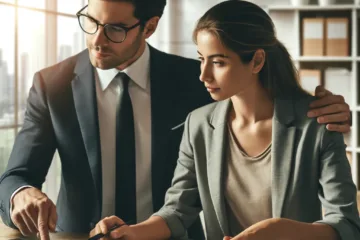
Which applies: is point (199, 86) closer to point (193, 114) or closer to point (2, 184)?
point (193, 114)

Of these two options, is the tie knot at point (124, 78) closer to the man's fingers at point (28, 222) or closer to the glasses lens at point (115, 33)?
the glasses lens at point (115, 33)

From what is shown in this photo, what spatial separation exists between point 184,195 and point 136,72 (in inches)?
13.9

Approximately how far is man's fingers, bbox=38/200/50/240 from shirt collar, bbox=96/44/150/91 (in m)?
0.36

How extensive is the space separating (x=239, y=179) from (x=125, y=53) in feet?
1.29

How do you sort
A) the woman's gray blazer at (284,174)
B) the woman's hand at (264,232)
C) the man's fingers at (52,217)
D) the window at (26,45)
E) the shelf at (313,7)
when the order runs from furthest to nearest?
the shelf at (313,7) < the window at (26,45) < the man's fingers at (52,217) < the woman's gray blazer at (284,174) < the woman's hand at (264,232)

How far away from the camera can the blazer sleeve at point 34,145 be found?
1385mm

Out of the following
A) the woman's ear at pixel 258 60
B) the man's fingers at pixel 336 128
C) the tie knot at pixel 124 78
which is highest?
the woman's ear at pixel 258 60

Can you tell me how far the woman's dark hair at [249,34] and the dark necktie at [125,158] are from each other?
330mm

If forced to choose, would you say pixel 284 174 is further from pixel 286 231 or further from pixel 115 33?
pixel 115 33

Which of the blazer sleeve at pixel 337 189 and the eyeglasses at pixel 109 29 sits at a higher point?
the eyeglasses at pixel 109 29

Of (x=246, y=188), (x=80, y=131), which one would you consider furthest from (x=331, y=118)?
(x=80, y=131)

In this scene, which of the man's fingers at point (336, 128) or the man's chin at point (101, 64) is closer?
the man's fingers at point (336, 128)

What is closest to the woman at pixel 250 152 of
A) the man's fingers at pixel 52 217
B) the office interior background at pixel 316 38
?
the man's fingers at pixel 52 217

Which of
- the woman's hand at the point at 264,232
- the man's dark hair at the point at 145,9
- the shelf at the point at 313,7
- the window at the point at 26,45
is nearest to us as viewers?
the woman's hand at the point at 264,232
